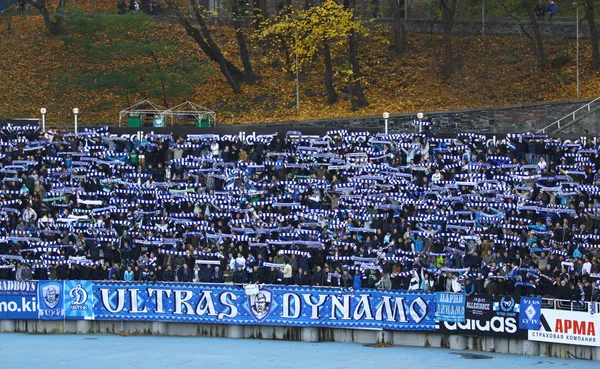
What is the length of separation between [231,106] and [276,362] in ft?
75.7

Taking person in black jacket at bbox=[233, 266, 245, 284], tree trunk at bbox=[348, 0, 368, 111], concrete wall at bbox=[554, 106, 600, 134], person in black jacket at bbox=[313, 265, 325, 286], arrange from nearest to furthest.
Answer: person in black jacket at bbox=[313, 265, 325, 286] → person in black jacket at bbox=[233, 266, 245, 284] → concrete wall at bbox=[554, 106, 600, 134] → tree trunk at bbox=[348, 0, 368, 111]

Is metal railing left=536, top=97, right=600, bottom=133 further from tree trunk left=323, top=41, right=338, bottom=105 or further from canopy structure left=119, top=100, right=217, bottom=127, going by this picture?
canopy structure left=119, top=100, right=217, bottom=127

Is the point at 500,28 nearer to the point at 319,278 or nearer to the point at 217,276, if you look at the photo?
the point at 319,278

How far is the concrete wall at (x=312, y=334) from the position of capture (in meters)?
28.9

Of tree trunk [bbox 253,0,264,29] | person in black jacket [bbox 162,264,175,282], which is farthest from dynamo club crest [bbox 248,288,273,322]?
tree trunk [bbox 253,0,264,29]

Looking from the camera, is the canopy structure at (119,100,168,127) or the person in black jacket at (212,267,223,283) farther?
the canopy structure at (119,100,168,127)

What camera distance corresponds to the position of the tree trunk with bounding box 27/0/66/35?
53.5 meters

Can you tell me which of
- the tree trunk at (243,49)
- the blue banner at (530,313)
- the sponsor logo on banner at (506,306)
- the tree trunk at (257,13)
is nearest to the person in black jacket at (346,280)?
the sponsor logo on banner at (506,306)

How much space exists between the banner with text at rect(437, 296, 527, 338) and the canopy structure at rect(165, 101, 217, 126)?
17634mm

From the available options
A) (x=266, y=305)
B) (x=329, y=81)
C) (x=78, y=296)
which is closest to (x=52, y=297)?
(x=78, y=296)

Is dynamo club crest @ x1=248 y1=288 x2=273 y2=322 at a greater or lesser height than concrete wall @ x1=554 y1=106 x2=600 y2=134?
lesser

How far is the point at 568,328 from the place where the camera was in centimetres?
2808

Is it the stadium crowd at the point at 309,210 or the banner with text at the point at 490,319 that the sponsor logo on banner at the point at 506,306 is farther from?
the stadium crowd at the point at 309,210

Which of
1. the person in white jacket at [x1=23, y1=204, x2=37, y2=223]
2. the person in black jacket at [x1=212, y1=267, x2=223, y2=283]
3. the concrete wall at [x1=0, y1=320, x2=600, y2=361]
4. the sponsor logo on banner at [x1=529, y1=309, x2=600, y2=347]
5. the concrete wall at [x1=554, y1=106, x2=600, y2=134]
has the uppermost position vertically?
the concrete wall at [x1=554, y1=106, x2=600, y2=134]
